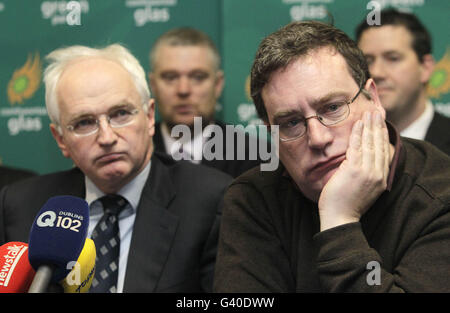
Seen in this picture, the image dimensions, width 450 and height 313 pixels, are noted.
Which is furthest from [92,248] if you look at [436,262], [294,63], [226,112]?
[226,112]

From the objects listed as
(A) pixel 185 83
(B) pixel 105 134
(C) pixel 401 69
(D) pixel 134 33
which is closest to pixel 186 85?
(A) pixel 185 83

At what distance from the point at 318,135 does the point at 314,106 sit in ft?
0.30

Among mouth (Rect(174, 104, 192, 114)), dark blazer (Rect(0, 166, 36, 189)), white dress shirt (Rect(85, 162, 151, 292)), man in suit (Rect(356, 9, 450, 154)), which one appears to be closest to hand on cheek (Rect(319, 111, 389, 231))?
white dress shirt (Rect(85, 162, 151, 292))

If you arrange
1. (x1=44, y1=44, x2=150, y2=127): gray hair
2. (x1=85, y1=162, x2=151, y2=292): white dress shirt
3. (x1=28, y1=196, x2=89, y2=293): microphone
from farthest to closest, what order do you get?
(x1=44, y1=44, x2=150, y2=127): gray hair → (x1=85, y1=162, x2=151, y2=292): white dress shirt → (x1=28, y1=196, x2=89, y2=293): microphone

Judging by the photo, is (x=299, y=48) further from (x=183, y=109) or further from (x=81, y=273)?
(x=183, y=109)

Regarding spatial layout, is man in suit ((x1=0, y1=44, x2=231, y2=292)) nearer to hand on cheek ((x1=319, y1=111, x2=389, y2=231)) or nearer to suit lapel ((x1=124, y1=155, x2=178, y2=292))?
suit lapel ((x1=124, y1=155, x2=178, y2=292))

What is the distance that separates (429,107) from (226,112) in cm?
129

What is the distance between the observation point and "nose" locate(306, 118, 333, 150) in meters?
1.65

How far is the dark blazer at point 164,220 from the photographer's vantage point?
2131mm

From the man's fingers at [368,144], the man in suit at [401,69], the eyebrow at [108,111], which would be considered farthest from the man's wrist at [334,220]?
the man in suit at [401,69]

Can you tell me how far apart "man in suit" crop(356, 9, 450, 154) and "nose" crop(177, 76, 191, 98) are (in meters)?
1.12

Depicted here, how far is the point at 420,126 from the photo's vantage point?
350 cm
